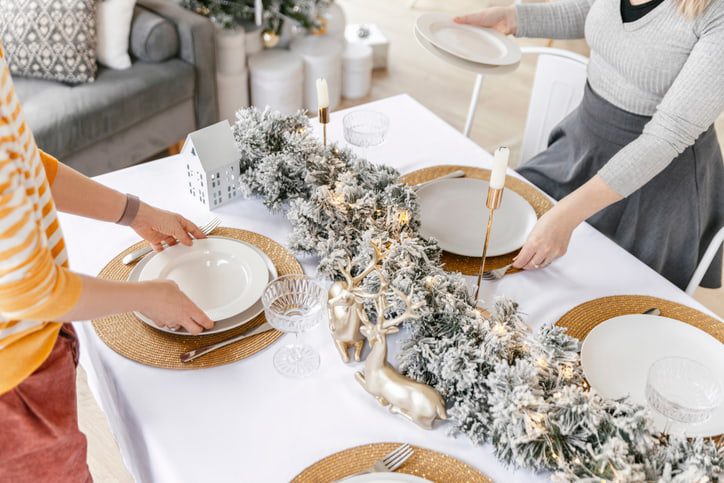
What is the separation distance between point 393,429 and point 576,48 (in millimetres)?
3511

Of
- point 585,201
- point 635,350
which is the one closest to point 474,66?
point 585,201

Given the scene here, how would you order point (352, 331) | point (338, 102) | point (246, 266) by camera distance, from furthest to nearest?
point (338, 102), point (246, 266), point (352, 331)

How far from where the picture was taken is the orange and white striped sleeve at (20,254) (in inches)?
26.8

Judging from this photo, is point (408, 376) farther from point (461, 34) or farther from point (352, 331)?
point (461, 34)

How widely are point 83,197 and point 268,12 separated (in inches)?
85.5

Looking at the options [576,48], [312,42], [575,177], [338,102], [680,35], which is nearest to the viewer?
[680,35]

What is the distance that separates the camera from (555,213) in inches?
48.7

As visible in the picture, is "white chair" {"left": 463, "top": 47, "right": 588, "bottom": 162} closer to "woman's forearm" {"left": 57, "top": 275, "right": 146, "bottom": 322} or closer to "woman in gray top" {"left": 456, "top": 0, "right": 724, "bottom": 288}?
"woman in gray top" {"left": 456, "top": 0, "right": 724, "bottom": 288}

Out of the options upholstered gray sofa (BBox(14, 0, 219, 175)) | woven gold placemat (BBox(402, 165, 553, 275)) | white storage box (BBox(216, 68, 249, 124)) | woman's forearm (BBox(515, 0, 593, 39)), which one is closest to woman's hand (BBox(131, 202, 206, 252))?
woven gold placemat (BBox(402, 165, 553, 275))

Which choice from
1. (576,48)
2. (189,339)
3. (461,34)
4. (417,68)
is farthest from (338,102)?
(189,339)

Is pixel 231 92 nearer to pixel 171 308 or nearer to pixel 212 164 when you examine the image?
pixel 212 164

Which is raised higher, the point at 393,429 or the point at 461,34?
the point at 461,34

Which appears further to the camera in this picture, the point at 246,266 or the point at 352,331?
the point at 246,266

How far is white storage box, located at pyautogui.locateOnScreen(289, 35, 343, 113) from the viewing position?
124 inches
